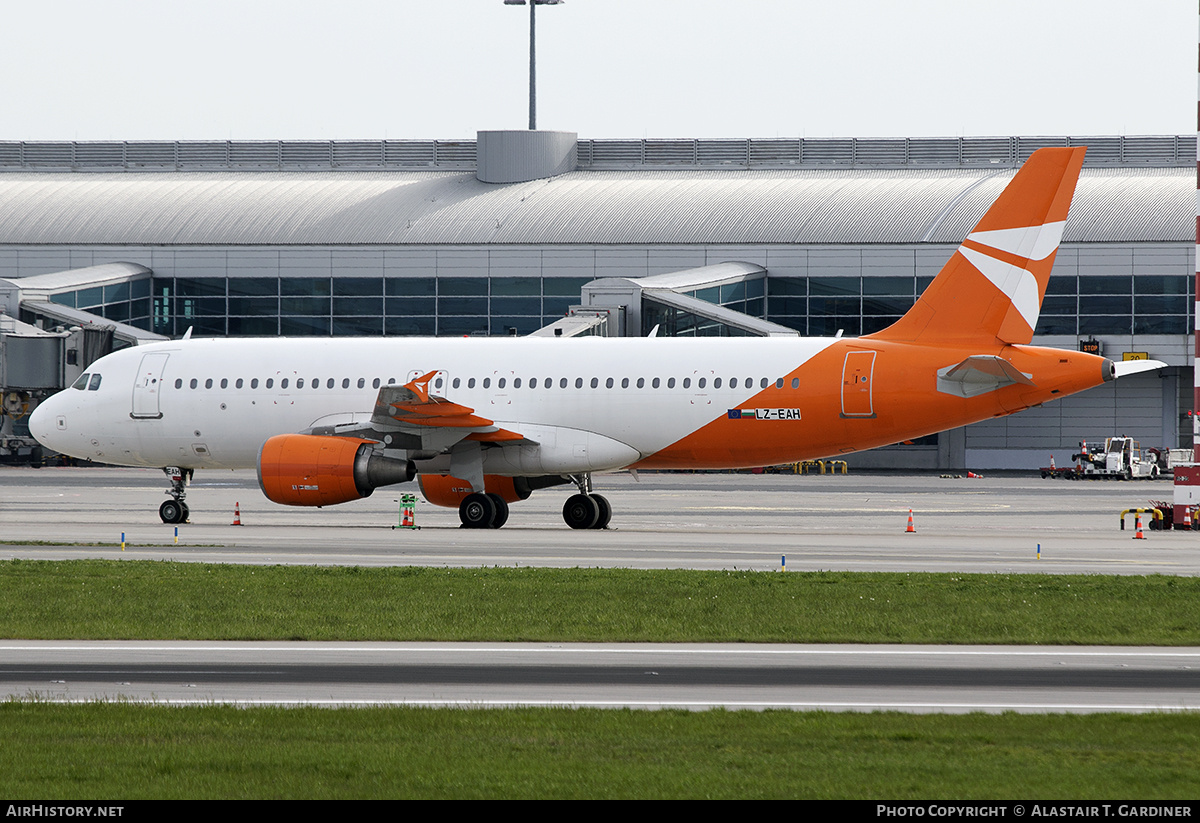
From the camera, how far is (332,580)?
2095 cm

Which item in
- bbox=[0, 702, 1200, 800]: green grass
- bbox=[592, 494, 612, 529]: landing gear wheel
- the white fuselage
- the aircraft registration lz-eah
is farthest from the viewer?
bbox=[592, 494, 612, 529]: landing gear wheel

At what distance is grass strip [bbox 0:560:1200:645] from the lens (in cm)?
1684

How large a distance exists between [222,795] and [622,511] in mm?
29506

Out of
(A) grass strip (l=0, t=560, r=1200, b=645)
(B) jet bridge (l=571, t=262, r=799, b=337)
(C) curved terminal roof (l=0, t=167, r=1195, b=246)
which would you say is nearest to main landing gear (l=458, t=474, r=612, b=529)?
(A) grass strip (l=0, t=560, r=1200, b=645)

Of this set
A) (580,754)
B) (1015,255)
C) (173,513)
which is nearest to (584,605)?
(580,754)

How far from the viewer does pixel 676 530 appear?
32031mm

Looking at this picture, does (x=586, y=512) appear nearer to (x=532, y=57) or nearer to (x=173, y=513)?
(x=173, y=513)

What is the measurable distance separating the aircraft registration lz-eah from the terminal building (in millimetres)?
23006

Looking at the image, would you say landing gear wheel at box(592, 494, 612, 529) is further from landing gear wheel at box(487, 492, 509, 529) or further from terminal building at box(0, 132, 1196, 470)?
terminal building at box(0, 132, 1196, 470)

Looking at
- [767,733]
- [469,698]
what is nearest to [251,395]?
[469,698]

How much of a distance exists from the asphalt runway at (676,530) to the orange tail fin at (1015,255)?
14.1 feet

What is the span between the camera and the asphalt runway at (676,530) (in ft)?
81.8

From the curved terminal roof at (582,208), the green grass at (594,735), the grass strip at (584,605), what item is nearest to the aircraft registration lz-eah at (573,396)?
the grass strip at (584,605)
